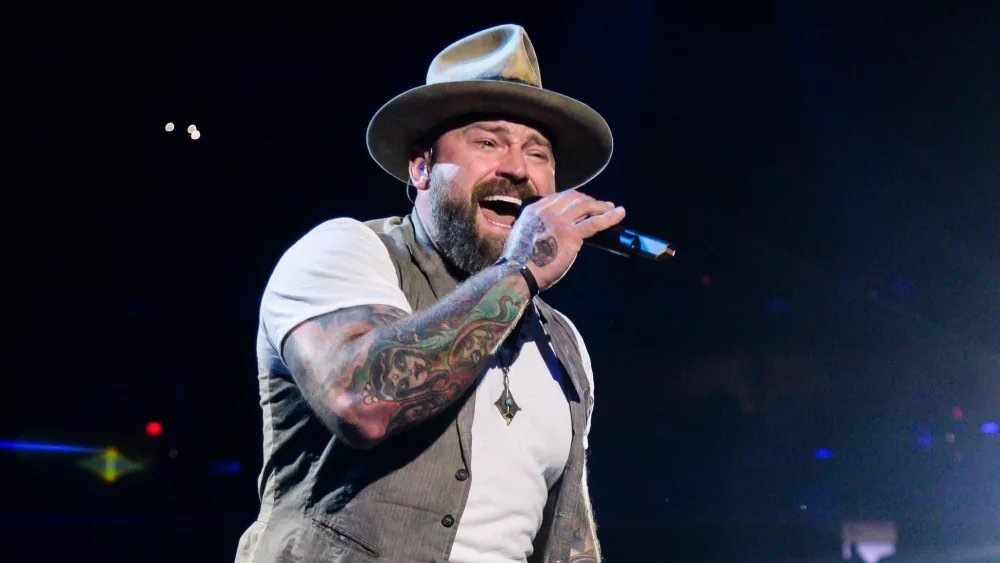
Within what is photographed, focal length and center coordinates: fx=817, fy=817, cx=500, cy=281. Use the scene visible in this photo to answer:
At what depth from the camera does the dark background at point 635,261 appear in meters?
4.98

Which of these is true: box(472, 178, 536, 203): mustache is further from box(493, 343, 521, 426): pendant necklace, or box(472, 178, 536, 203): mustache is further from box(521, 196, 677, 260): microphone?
box(493, 343, 521, 426): pendant necklace

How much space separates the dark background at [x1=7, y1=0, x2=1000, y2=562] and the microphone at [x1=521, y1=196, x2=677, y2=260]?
11.1 feet

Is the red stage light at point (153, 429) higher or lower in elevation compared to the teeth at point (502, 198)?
lower

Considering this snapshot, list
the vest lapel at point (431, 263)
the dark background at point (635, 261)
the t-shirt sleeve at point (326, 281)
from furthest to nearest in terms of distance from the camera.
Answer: the dark background at point (635, 261), the vest lapel at point (431, 263), the t-shirt sleeve at point (326, 281)

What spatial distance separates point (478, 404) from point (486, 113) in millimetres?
774

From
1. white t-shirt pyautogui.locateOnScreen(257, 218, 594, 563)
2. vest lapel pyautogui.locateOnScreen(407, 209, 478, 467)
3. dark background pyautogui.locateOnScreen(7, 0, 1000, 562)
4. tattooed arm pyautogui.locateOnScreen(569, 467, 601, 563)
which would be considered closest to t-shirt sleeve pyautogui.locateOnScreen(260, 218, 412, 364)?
white t-shirt pyautogui.locateOnScreen(257, 218, 594, 563)

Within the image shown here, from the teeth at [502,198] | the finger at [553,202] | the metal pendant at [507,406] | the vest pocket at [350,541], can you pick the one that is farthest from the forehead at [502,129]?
the vest pocket at [350,541]

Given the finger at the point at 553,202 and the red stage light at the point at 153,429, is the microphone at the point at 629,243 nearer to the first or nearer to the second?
the finger at the point at 553,202

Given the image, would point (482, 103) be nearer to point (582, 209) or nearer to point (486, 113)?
point (486, 113)

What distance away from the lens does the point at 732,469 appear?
23.0 ft

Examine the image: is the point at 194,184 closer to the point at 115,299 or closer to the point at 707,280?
the point at 115,299

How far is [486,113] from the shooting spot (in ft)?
Answer: 6.71

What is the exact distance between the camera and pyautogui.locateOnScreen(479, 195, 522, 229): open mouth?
1.87 metres

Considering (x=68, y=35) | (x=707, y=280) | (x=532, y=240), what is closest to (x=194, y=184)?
(x=68, y=35)
